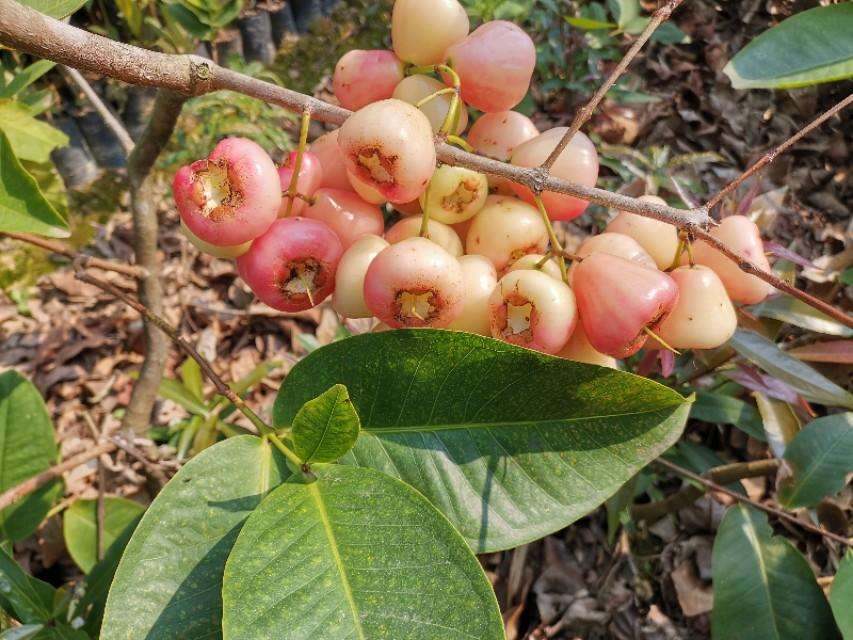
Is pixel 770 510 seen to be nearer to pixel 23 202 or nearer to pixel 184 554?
pixel 184 554

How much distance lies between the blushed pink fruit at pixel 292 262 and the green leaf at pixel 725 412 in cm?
132

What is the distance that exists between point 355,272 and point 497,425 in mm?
305

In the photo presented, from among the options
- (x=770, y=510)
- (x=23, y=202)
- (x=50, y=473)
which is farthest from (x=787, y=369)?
(x=50, y=473)

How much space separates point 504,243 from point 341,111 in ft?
1.01

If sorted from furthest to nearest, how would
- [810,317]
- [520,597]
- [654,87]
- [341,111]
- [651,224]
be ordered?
[654,87] < [520,597] < [810,317] < [651,224] < [341,111]

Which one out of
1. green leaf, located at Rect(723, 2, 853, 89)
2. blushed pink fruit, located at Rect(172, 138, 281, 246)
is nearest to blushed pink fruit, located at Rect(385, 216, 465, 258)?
blushed pink fruit, located at Rect(172, 138, 281, 246)

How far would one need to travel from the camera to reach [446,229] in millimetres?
1013

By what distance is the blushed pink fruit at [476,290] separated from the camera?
93 cm

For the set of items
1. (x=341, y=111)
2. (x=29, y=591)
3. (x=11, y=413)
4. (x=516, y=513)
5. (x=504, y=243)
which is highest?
(x=341, y=111)

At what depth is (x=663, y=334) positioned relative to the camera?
975mm

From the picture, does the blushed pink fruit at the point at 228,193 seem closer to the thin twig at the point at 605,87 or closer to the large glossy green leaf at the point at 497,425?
the large glossy green leaf at the point at 497,425

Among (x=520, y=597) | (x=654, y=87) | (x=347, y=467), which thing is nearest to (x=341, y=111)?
(x=347, y=467)

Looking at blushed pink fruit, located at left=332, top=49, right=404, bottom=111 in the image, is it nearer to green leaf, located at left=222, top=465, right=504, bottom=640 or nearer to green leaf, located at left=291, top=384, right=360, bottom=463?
green leaf, located at left=291, top=384, right=360, bottom=463

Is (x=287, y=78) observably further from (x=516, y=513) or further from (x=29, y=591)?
(x=516, y=513)
